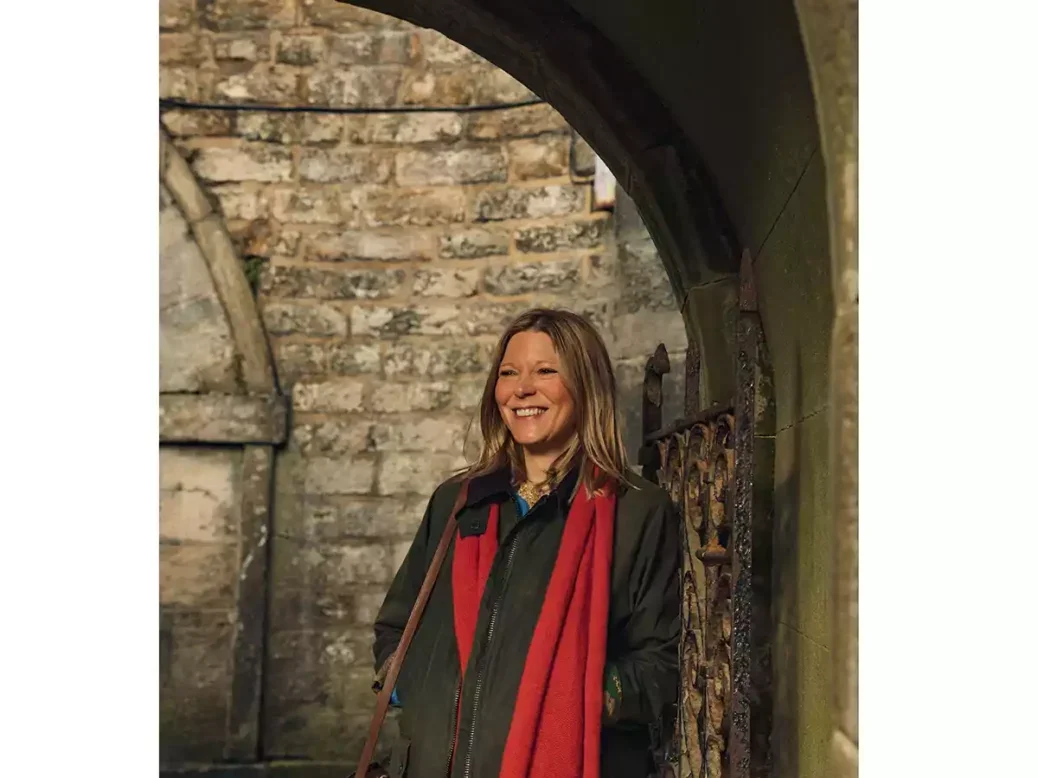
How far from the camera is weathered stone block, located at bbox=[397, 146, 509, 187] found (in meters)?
5.04

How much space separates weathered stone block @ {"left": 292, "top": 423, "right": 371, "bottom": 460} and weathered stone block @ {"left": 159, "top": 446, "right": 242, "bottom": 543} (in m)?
0.26

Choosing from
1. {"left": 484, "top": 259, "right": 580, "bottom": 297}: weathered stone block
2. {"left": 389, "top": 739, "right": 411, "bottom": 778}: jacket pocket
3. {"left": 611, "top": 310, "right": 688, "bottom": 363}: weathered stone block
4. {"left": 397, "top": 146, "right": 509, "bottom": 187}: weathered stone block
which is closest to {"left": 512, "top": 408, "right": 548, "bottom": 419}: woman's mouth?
{"left": 389, "top": 739, "right": 411, "bottom": 778}: jacket pocket

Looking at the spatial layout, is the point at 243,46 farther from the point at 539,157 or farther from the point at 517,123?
the point at 539,157

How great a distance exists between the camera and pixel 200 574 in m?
5.10

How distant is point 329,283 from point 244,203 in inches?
18.6

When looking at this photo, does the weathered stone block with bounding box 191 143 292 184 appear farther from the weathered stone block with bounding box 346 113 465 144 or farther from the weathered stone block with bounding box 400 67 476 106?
the weathered stone block with bounding box 400 67 476 106

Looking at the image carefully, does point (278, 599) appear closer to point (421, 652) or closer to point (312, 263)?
point (312, 263)

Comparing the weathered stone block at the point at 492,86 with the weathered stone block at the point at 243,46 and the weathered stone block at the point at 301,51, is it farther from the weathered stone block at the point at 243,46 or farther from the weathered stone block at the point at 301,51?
the weathered stone block at the point at 243,46

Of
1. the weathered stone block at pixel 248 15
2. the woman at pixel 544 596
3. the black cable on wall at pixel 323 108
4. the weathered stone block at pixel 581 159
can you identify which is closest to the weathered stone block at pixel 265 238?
the black cable on wall at pixel 323 108

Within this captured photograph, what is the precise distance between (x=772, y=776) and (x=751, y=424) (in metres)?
0.52

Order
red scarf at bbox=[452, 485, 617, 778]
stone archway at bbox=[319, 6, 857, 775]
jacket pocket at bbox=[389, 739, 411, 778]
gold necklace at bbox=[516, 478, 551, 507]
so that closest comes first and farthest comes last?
stone archway at bbox=[319, 6, 857, 775], red scarf at bbox=[452, 485, 617, 778], jacket pocket at bbox=[389, 739, 411, 778], gold necklace at bbox=[516, 478, 551, 507]

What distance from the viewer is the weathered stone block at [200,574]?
5082 millimetres

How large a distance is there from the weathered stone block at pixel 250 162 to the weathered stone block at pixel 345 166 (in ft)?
0.26
